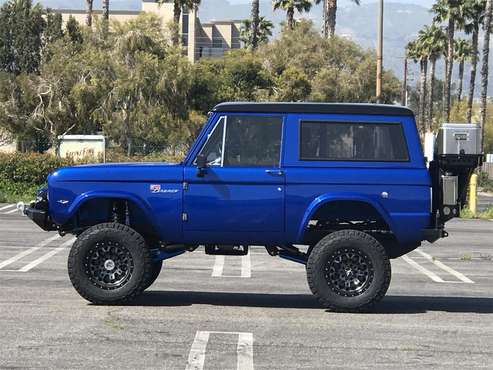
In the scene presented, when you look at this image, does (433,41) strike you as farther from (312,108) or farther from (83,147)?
(312,108)

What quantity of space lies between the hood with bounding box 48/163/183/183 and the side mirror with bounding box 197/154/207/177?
0.21 metres

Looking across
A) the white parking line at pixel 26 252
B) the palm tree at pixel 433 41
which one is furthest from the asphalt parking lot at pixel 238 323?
the palm tree at pixel 433 41

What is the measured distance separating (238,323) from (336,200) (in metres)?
1.75

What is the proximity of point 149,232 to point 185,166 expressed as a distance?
36.8 inches

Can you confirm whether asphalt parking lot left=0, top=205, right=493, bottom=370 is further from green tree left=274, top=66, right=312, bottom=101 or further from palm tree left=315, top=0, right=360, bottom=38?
palm tree left=315, top=0, right=360, bottom=38

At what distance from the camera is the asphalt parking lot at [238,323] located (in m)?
7.26

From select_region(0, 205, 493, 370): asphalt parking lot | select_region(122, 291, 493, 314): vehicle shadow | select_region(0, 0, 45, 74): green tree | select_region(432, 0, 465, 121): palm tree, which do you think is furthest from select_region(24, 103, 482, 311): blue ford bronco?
select_region(432, 0, 465, 121): palm tree

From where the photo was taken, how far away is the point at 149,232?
32.2 ft

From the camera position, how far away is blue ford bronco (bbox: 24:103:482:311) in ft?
30.7

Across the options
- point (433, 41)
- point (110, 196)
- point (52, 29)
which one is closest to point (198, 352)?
point (110, 196)

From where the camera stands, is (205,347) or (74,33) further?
(74,33)

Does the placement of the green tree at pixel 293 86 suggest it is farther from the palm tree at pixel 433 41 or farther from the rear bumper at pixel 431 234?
the rear bumper at pixel 431 234

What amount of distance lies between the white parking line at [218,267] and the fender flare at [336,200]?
3652 mm

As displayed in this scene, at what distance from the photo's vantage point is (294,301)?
10.4 metres
